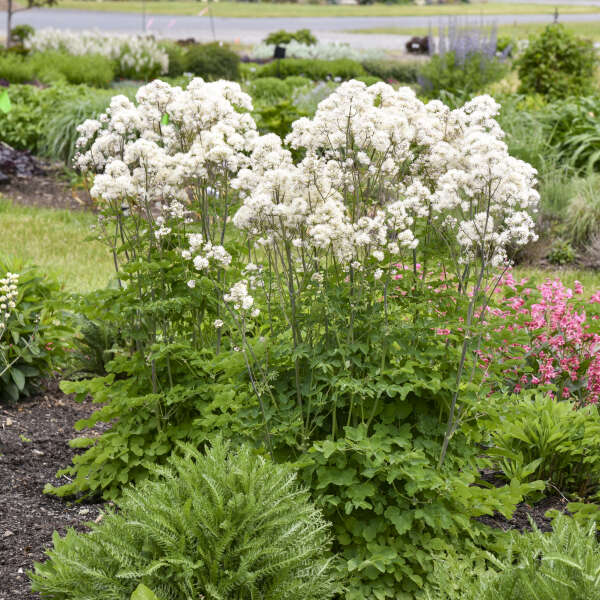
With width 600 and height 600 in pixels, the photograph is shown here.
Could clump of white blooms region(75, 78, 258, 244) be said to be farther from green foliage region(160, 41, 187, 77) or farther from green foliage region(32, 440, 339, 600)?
green foliage region(160, 41, 187, 77)

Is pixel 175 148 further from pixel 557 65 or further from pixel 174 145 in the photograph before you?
pixel 557 65

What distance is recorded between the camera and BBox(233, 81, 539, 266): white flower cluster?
2928 millimetres

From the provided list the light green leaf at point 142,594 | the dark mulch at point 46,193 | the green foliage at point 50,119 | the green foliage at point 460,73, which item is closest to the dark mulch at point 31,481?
the light green leaf at point 142,594

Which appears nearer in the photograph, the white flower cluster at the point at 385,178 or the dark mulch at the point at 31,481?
the white flower cluster at the point at 385,178

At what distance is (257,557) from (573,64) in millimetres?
13291

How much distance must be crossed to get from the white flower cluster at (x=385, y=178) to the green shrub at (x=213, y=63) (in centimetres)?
1412

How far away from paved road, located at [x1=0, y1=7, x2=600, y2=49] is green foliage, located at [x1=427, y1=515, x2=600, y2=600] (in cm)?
2562

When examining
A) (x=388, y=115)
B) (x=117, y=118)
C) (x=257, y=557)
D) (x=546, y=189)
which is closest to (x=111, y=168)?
(x=117, y=118)

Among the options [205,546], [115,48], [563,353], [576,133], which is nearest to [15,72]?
[115,48]

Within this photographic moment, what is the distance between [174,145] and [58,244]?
14.8 ft

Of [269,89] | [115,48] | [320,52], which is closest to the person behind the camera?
[269,89]

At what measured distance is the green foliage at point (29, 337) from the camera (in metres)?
4.92

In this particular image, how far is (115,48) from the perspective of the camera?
18.2 metres

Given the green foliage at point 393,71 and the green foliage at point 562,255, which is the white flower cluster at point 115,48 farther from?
the green foliage at point 562,255
